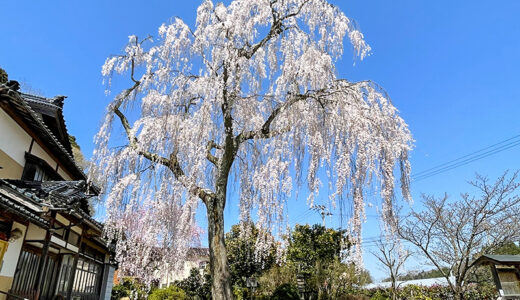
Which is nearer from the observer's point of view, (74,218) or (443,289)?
(74,218)

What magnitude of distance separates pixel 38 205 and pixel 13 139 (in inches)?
93.1

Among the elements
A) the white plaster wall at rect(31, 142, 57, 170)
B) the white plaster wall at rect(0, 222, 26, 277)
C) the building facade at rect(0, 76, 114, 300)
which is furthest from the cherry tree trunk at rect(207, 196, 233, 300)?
the white plaster wall at rect(31, 142, 57, 170)

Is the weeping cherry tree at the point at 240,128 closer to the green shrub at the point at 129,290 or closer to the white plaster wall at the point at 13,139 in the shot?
the white plaster wall at the point at 13,139

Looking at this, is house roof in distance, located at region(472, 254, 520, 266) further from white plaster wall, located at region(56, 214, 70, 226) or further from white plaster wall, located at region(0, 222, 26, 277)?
white plaster wall, located at region(0, 222, 26, 277)

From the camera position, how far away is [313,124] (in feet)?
15.6

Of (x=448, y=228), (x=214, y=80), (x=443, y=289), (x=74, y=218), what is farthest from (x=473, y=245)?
(x=74, y=218)

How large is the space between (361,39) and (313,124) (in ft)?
6.26

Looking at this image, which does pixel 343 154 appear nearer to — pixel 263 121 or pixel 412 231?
pixel 263 121

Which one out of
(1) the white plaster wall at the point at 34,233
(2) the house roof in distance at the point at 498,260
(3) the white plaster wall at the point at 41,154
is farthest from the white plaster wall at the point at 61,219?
(2) the house roof in distance at the point at 498,260

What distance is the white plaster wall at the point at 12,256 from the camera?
5608 mm

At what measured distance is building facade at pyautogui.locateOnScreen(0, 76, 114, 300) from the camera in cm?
530

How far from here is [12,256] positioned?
19.3ft

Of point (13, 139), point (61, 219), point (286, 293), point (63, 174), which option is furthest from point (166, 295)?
point (13, 139)

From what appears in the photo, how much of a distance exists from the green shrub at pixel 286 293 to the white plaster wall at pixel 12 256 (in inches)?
448
